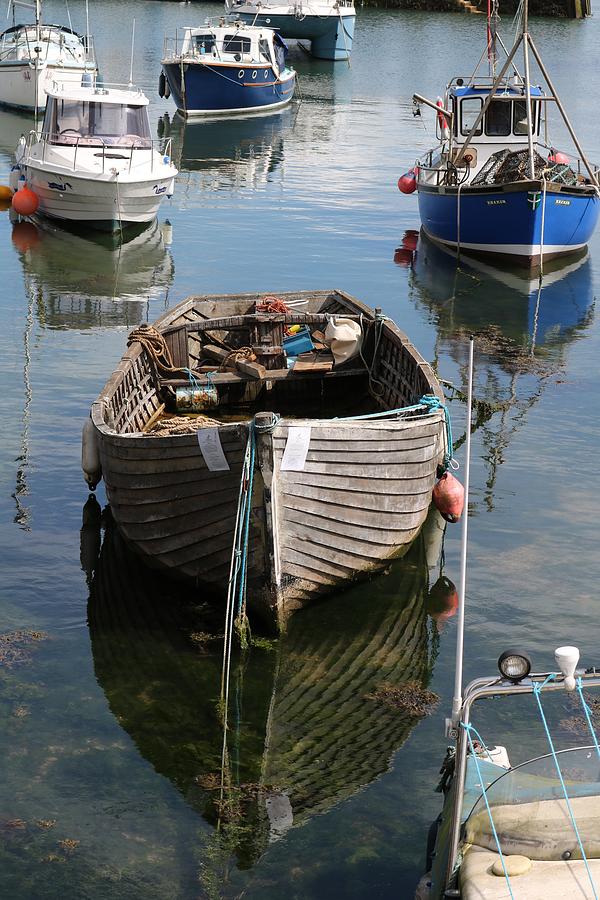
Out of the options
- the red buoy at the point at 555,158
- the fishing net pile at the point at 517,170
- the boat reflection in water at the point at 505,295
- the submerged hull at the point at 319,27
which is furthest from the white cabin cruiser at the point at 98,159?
the submerged hull at the point at 319,27

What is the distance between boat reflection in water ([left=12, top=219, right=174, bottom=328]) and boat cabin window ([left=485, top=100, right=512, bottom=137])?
701 centimetres

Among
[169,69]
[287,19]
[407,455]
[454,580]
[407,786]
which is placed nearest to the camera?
[407,786]

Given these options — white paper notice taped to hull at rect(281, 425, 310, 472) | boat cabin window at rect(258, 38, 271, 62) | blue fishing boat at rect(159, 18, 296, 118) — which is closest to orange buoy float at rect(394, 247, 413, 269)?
white paper notice taped to hull at rect(281, 425, 310, 472)

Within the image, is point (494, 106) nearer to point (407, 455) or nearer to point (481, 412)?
point (481, 412)

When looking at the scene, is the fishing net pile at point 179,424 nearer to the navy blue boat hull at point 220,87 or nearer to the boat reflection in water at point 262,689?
the boat reflection in water at point 262,689

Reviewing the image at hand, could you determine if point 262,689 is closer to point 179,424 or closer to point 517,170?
point 179,424

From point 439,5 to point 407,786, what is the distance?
239 ft

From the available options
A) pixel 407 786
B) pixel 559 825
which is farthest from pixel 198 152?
pixel 559 825

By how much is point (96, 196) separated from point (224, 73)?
20.9 metres

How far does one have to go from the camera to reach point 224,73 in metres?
42.1

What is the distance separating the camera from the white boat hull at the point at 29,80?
3769cm

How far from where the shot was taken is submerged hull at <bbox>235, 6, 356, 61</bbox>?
5688cm

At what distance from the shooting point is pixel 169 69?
1650 inches

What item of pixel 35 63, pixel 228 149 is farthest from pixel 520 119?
pixel 35 63
